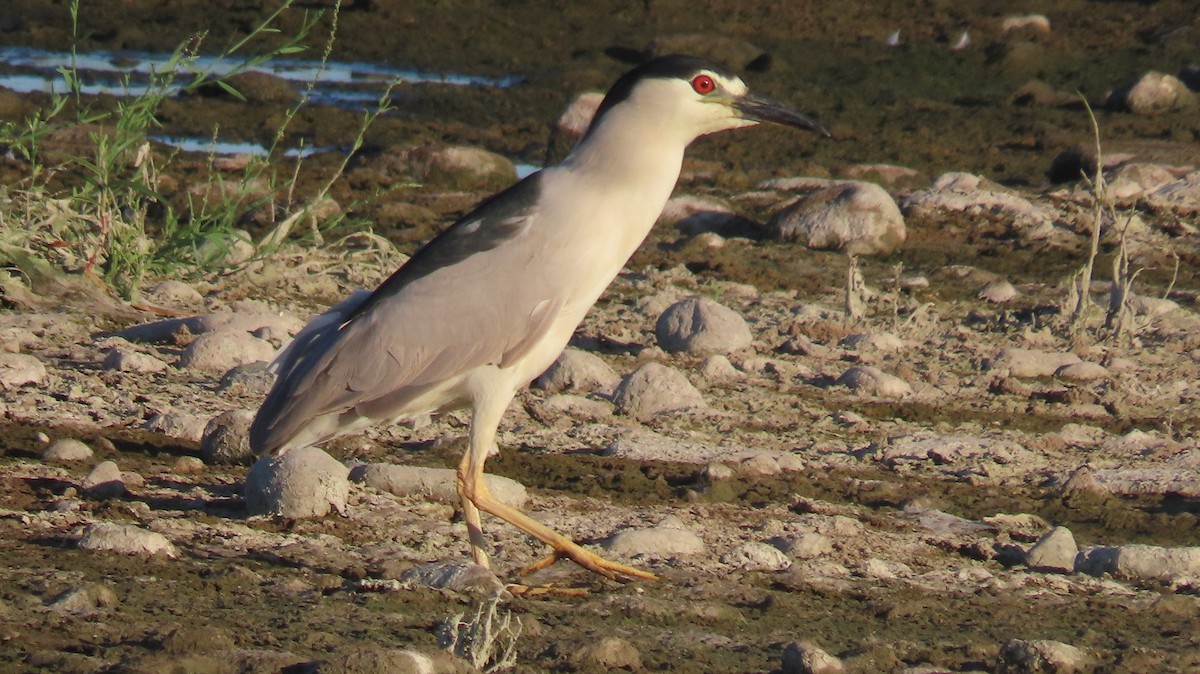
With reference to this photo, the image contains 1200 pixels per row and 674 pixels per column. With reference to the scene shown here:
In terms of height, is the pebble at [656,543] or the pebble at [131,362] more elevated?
the pebble at [656,543]

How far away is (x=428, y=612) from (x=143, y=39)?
13.0 m

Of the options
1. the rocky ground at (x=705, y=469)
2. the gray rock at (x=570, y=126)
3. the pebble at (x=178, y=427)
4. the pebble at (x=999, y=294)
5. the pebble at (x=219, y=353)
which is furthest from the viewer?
the gray rock at (x=570, y=126)

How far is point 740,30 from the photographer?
16.9 metres

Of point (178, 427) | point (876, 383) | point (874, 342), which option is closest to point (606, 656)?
point (178, 427)

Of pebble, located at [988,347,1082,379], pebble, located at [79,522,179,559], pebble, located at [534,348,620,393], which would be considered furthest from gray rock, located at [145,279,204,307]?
pebble, located at [988,347,1082,379]

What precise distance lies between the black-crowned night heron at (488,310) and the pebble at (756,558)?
1.53 feet

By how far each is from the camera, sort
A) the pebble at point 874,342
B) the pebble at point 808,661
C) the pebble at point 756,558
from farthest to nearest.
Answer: the pebble at point 874,342 < the pebble at point 756,558 < the pebble at point 808,661

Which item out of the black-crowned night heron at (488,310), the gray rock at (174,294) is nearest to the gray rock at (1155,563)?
the black-crowned night heron at (488,310)

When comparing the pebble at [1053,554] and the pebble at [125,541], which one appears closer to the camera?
the pebble at [125,541]

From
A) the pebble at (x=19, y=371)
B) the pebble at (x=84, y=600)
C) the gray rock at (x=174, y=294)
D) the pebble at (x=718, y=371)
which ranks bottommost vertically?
the gray rock at (x=174, y=294)

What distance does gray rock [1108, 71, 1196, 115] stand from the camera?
13.1 m

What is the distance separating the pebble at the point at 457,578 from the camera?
429 cm

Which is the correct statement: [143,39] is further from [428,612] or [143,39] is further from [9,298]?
[428,612]

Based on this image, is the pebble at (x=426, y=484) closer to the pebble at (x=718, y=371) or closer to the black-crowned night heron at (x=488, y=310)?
the black-crowned night heron at (x=488, y=310)
